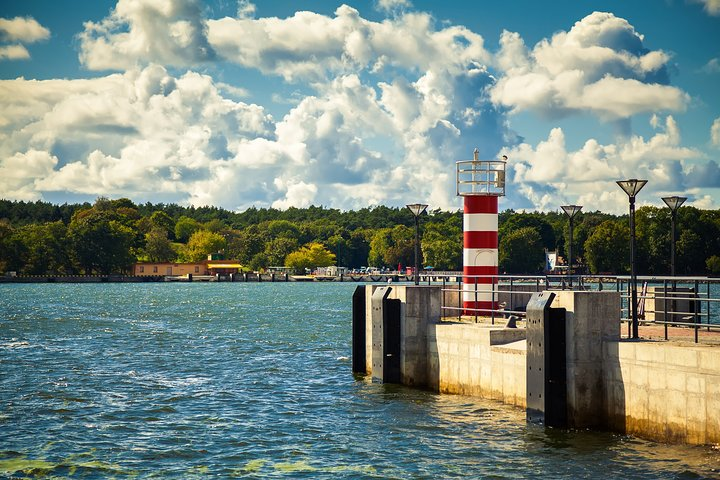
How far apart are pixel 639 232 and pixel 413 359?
145 metres

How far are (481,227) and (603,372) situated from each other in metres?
9.97

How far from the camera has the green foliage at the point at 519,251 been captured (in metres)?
195

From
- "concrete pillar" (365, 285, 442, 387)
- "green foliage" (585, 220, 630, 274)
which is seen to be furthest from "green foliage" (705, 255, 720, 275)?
"concrete pillar" (365, 285, 442, 387)

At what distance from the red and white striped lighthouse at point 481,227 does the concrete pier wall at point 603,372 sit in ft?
11.0

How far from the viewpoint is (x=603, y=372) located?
18.6 m

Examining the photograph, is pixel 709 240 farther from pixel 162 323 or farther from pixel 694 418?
pixel 694 418

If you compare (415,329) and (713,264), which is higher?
(713,264)

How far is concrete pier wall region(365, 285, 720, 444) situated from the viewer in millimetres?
16469

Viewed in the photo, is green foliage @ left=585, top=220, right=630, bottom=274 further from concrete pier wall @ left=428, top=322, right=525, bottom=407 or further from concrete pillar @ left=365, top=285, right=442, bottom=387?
concrete pier wall @ left=428, top=322, right=525, bottom=407

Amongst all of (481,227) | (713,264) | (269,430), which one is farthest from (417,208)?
(713,264)

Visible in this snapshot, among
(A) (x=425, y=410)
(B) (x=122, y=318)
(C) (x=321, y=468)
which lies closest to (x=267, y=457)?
(C) (x=321, y=468)

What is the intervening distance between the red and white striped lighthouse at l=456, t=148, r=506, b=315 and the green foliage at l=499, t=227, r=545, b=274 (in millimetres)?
167044

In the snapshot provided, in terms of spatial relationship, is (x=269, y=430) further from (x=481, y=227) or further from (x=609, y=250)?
(x=609, y=250)

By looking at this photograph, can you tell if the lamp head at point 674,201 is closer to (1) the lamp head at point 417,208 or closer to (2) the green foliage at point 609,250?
(1) the lamp head at point 417,208
